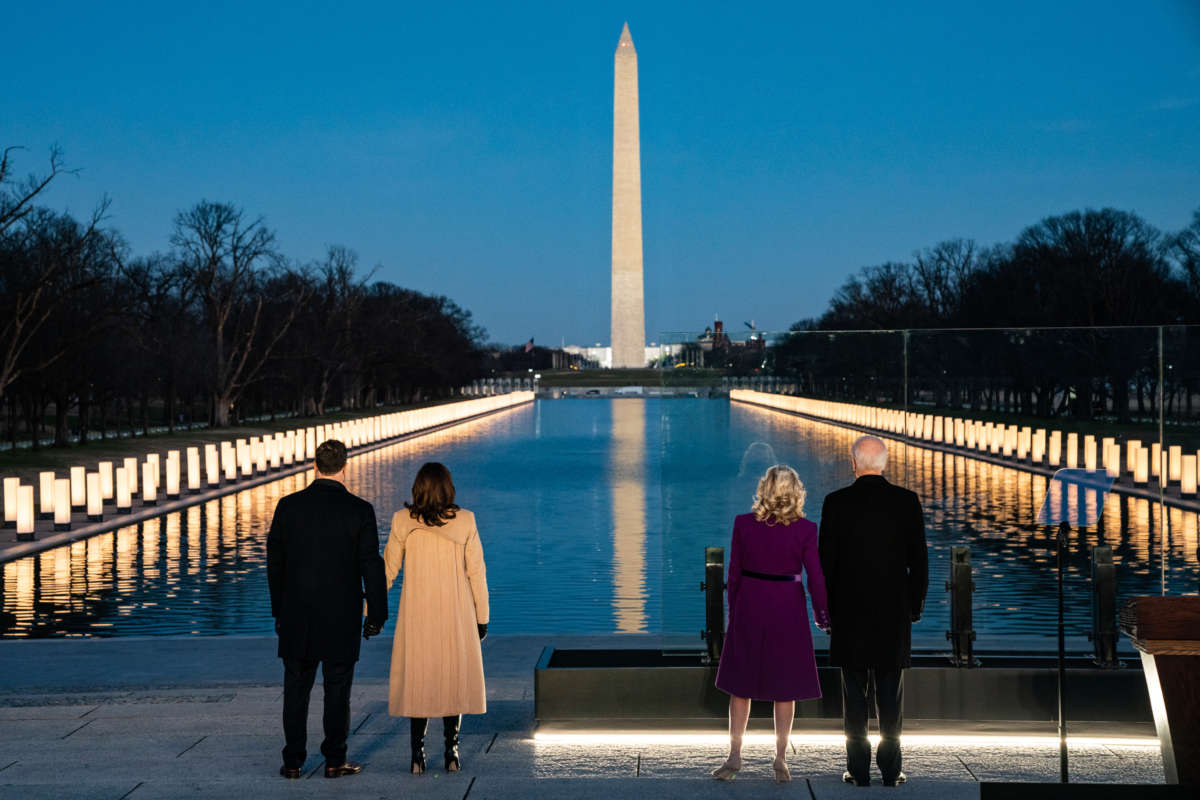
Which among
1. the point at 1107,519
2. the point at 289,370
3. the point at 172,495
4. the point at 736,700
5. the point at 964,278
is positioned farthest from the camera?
the point at 964,278

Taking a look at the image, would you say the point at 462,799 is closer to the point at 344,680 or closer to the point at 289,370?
the point at 344,680

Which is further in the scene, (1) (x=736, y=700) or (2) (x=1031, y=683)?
(2) (x=1031, y=683)

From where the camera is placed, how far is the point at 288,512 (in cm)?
704

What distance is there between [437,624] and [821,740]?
2342mm

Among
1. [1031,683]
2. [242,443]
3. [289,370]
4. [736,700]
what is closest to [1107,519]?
[1031,683]

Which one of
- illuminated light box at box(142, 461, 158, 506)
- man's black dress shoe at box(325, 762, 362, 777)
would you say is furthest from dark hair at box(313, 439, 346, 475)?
illuminated light box at box(142, 461, 158, 506)

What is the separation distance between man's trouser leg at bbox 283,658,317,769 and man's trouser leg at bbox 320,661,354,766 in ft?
0.32

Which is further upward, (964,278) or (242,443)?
(964,278)

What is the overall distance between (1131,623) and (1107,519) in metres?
5.28

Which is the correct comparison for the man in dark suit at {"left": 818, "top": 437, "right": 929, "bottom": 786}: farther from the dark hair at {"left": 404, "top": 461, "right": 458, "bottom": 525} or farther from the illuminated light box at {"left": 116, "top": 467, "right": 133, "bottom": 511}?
the illuminated light box at {"left": 116, "top": 467, "right": 133, "bottom": 511}

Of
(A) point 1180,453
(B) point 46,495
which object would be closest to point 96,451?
(B) point 46,495

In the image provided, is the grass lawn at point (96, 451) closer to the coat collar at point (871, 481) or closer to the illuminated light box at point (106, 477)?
the illuminated light box at point (106, 477)

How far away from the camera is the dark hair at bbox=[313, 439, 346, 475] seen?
702 centimetres

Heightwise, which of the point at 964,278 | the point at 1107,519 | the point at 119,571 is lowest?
the point at 119,571
